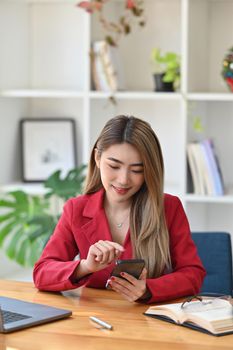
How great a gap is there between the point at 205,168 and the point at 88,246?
5.00 ft

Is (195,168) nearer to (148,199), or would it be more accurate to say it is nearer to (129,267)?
(148,199)

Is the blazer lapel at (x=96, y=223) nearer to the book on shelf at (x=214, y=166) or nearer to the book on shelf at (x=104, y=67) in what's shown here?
the book on shelf at (x=214, y=166)

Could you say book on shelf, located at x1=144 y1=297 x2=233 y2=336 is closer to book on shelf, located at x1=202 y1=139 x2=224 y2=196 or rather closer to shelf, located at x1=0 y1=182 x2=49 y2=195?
book on shelf, located at x1=202 y1=139 x2=224 y2=196

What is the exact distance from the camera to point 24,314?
2.22m

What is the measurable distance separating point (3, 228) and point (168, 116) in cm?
107

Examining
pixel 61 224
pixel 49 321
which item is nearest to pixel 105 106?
pixel 61 224

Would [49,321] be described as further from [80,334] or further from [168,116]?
[168,116]

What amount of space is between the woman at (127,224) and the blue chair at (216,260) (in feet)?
1.22

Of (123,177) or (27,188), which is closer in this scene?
(123,177)

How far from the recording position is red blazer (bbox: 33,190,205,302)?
248cm

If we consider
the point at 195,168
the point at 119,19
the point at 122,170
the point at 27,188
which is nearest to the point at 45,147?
the point at 27,188

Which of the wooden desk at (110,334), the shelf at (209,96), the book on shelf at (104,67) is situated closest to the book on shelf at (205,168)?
the shelf at (209,96)

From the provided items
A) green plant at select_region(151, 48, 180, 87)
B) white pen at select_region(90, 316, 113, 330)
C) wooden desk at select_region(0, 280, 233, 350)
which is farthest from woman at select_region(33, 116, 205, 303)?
green plant at select_region(151, 48, 180, 87)

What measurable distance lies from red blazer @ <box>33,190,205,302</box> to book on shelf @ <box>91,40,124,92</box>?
5.11ft
